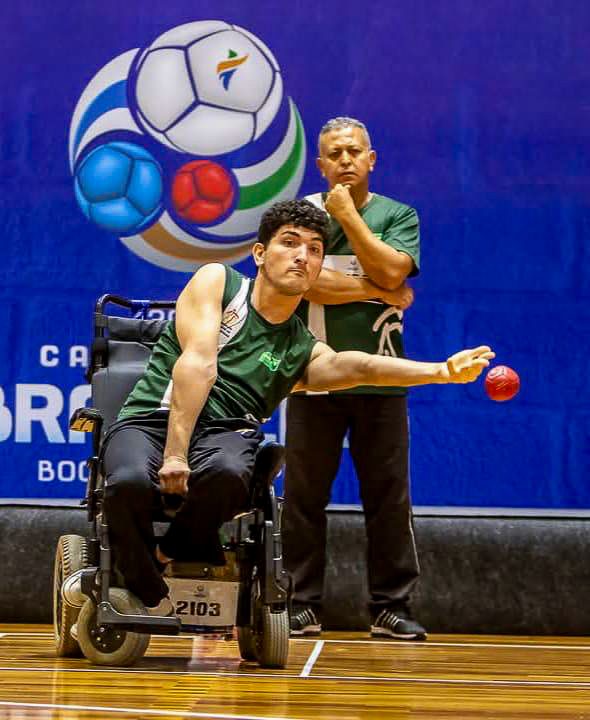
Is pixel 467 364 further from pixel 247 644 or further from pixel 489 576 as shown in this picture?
pixel 489 576

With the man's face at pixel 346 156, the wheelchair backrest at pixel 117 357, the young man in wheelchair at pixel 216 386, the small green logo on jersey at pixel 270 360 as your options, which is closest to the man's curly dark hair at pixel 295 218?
the young man in wheelchair at pixel 216 386

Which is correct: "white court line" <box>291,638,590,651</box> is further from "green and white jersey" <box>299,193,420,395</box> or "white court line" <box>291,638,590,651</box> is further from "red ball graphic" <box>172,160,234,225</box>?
"red ball graphic" <box>172,160,234,225</box>

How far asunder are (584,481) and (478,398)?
0.44 meters

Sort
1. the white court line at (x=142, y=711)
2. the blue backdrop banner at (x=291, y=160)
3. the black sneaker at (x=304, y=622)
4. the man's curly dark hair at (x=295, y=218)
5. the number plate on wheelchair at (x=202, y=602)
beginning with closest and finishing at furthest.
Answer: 1. the white court line at (x=142, y=711)
2. the number plate on wheelchair at (x=202, y=602)
3. the man's curly dark hair at (x=295, y=218)
4. the black sneaker at (x=304, y=622)
5. the blue backdrop banner at (x=291, y=160)

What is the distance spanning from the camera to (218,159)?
445 centimetres

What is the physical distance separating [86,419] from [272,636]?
0.67 meters

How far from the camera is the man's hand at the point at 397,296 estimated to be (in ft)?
12.5

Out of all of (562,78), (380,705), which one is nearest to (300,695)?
(380,705)

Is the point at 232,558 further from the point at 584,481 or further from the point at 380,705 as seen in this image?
the point at 584,481

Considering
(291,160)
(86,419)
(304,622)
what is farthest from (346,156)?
(304,622)

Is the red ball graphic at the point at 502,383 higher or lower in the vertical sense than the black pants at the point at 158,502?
higher

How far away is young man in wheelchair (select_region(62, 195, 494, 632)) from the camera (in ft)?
9.36

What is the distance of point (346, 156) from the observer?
385 centimetres

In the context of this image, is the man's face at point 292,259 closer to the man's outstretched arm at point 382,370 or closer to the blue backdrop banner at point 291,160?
the man's outstretched arm at point 382,370
